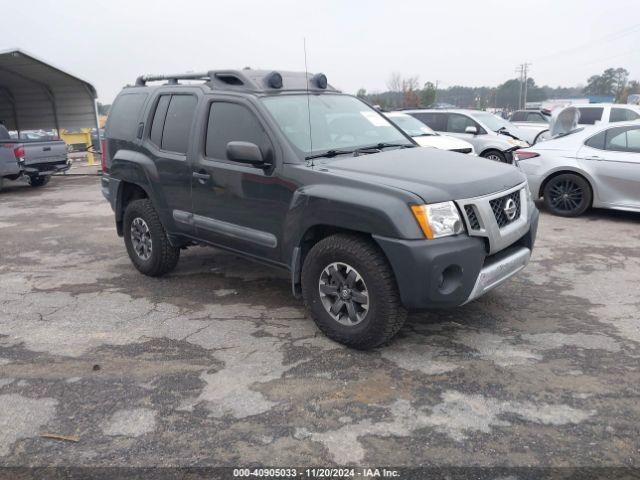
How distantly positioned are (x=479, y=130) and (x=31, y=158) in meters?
10.4

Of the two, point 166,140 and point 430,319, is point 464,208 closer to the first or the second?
point 430,319

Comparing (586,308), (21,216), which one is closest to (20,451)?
(586,308)

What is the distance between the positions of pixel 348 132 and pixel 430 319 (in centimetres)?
171

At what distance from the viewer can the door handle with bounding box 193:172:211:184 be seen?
185 inches

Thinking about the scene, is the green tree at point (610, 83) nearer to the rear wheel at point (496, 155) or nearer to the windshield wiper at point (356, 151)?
the rear wheel at point (496, 155)

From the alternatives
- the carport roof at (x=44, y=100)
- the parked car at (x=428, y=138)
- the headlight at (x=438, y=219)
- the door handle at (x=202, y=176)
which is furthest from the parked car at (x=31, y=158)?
the headlight at (x=438, y=219)

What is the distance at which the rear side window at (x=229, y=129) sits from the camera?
14.4 ft

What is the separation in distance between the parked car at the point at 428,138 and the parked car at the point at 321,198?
470 centimetres

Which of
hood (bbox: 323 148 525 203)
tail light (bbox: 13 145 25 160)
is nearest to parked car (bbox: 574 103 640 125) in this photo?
hood (bbox: 323 148 525 203)

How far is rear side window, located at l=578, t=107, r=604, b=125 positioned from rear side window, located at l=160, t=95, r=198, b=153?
40.6 feet

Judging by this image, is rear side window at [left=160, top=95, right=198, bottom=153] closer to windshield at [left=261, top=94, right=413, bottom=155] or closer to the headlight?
windshield at [left=261, top=94, right=413, bottom=155]

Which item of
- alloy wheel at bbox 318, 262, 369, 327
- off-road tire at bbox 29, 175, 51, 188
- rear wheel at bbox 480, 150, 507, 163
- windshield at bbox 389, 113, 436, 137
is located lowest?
alloy wheel at bbox 318, 262, 369, 327

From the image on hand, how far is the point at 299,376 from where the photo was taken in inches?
140

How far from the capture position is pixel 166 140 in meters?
5.15
